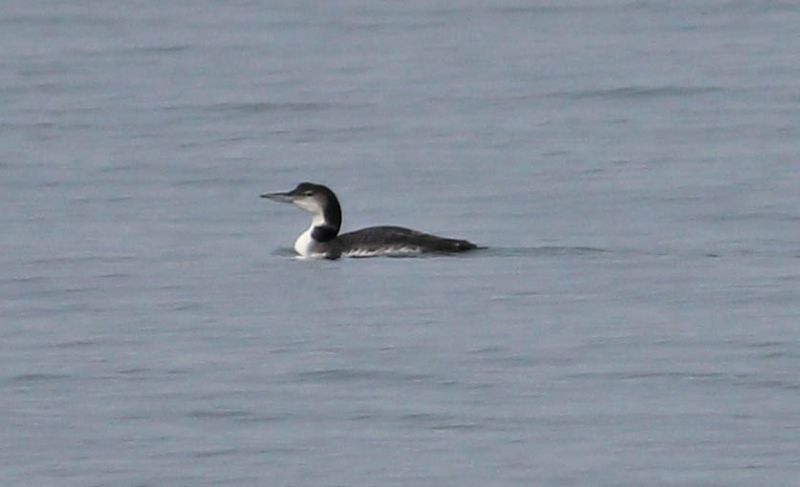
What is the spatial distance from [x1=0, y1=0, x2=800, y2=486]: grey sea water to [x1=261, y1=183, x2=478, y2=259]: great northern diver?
13 centimetres

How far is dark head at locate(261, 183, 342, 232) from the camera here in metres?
21.2

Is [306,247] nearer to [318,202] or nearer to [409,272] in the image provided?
[318,202]

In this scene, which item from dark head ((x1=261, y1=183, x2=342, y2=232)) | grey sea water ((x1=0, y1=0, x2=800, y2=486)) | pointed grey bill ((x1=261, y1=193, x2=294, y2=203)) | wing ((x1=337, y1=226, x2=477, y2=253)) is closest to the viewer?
grey sea water ((x1=0, y1=0, x2=800, y2=486))

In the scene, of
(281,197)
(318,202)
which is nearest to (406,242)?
(318,202)

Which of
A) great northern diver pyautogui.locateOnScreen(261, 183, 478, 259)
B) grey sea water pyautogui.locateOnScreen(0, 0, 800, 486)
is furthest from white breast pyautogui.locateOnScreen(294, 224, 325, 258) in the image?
grey sea water pyautogui.locateOnScreen(0, 0, 800, 486)

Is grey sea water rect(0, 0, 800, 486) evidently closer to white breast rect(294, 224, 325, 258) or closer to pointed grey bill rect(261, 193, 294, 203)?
white breast rect(294, 224, 325, 258)

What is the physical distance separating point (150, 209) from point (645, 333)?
7297 millimetres

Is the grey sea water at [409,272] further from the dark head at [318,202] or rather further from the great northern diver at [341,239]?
the dark head at [318,202]

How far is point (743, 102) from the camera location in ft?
102

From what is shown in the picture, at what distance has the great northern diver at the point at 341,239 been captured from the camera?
66.2ft

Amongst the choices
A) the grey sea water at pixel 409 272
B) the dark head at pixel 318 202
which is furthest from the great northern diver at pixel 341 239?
the grey sea water at pixel 409 272

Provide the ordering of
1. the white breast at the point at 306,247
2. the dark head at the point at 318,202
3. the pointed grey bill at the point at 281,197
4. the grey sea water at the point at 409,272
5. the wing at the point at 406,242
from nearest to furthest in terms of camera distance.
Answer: the grey sea water at the point at 409,272 → the wing at the point at 406,242 → the white breast at the point at 306,247 → the dark head at the point at 318,202 → the pointed grey bill at the point at 281,197

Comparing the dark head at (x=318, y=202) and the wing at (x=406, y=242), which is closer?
the wing at (x=406, y=242)

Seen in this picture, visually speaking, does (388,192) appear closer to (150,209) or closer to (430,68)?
(150,209)
